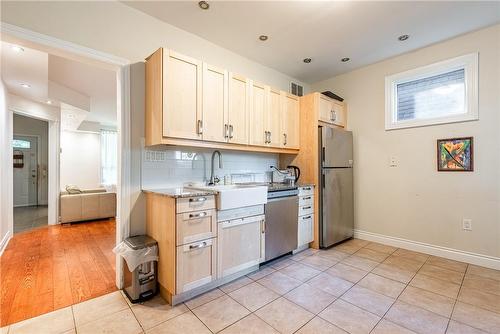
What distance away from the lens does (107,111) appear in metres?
5.45

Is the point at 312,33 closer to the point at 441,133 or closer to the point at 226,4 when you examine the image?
the point at 226,4

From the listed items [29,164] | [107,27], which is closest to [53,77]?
[107,27]

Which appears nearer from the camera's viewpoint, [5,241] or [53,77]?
[5,241]

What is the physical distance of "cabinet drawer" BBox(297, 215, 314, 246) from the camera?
2.94 m

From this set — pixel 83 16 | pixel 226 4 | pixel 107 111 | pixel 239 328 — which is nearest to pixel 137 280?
pixel 239 328

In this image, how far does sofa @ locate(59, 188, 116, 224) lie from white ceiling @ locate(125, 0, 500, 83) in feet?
13.6

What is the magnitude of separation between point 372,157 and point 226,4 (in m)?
2.84

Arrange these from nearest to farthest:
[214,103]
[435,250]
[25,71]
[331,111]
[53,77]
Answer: [214,103] → [435,250] → [25,71] → [331,111] → [53,77]

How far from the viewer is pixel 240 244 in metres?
2.24

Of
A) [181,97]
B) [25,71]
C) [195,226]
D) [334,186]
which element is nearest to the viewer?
[195,226]

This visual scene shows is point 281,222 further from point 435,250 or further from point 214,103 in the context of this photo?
point 435,250

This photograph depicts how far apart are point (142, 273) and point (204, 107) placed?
1657 mm

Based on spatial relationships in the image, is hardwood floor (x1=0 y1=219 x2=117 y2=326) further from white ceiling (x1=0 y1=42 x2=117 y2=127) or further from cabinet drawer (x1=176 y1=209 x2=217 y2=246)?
white ceiling (x1=0 y1=42 x2=117 y2=127)

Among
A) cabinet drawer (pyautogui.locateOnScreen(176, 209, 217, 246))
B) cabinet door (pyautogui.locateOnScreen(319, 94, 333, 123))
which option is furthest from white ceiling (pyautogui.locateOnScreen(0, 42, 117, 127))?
cabinet door (pyautogui.locateOnScreen(319, 94, 333, 123))
